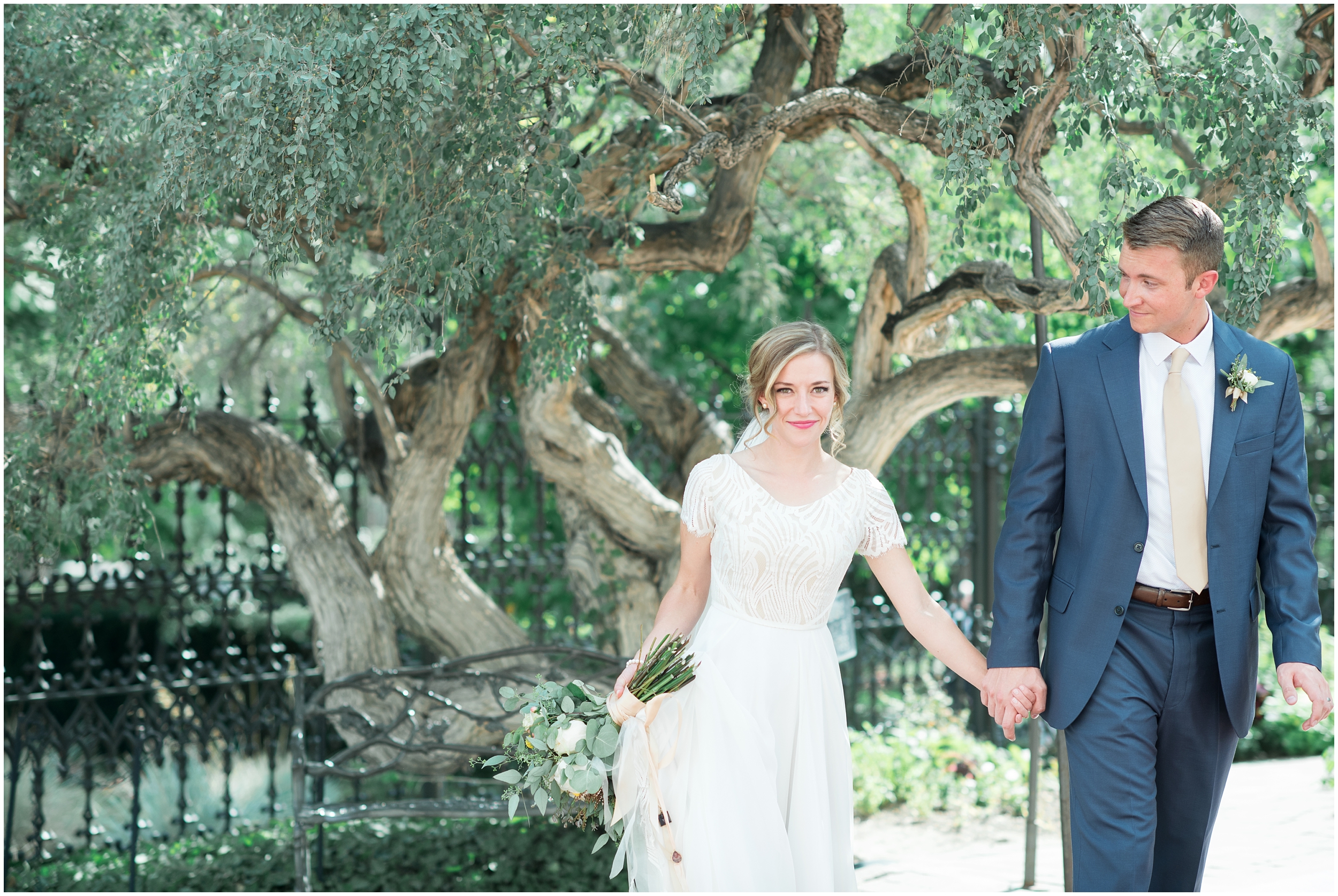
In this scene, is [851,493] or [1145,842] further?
[851,493]

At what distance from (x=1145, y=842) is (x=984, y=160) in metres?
1.99

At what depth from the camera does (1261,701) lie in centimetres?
697

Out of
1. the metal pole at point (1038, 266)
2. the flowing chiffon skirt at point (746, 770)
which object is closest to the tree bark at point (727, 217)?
the metal pole at point (1038, 266)

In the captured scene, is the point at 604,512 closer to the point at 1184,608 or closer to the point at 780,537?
the point at 780,537

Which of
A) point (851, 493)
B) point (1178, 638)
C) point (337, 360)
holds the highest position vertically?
point (337, 360)

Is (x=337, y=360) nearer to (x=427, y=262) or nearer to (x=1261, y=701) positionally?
(x=427, y=262)

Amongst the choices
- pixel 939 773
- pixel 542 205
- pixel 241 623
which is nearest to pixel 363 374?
pixel 542 205

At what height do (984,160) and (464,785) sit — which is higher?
(984,160)

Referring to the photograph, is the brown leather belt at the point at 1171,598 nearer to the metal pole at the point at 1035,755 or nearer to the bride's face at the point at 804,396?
the bride's face at the point at 804,396

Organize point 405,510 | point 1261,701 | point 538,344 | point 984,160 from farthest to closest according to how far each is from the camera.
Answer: point 1261,701 < point 405,510 < point 538,344 < point 984,160

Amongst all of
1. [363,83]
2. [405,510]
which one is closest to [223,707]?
[405,510]

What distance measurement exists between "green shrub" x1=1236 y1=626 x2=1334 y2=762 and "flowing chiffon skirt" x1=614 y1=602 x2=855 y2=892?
5.56 meters

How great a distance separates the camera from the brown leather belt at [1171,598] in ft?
9.09

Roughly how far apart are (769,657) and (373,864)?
140 inches
